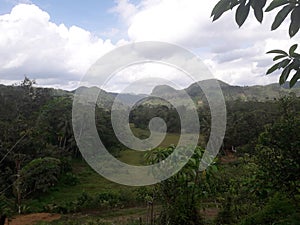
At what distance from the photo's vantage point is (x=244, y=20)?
901mm

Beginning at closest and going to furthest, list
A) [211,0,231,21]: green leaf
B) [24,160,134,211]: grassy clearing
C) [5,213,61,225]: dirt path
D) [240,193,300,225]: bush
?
[211,0,231,21]: green leaf → [240,193,300,225]: bush → [5,213,61,225]: dirt path → [24,160,134,211]: grassy clearing

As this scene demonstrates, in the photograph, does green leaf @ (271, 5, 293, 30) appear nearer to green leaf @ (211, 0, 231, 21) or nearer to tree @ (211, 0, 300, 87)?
tree @ (211, 0, 300, 87)

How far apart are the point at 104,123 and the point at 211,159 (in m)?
15.3

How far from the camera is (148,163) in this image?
3242 millimetres

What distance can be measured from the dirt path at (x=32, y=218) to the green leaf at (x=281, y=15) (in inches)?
393

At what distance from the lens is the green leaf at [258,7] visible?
89cm

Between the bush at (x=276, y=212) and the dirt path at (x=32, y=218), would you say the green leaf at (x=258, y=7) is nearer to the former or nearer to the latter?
the bush at (x=276, y=212)

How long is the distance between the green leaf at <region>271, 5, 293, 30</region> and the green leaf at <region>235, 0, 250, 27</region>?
0.36ft

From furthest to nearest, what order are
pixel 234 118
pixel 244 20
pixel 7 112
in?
pixel 234 118 → pixel 7 112 → pixel 244 20

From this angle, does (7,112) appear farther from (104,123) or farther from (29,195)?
(29,195)

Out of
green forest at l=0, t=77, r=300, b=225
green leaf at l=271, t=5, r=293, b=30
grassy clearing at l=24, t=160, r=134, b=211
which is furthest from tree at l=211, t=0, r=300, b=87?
grassy clearing at l=24, t=160, r=134, b=211

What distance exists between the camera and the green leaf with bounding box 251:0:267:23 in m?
0.89

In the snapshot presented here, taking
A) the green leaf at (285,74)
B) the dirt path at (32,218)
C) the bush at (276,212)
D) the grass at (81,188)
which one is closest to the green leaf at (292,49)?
the green leaf at (285,74)

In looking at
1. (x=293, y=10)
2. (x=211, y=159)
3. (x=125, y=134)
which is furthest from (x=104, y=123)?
(x=293, y=10)
